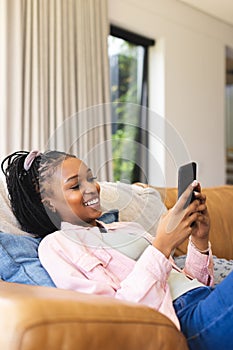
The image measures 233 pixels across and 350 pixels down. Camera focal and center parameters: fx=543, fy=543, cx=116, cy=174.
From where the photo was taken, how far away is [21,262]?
52.2 inches

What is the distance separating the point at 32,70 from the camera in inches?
128

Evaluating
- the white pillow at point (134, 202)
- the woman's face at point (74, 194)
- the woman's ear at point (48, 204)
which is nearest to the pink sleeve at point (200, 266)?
the white pillow at point (134, 202)

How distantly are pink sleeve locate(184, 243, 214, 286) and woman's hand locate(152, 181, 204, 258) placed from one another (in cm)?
18

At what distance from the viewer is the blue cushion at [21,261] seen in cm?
128

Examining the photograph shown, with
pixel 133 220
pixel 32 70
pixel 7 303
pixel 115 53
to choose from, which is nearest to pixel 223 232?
pixel 133 220

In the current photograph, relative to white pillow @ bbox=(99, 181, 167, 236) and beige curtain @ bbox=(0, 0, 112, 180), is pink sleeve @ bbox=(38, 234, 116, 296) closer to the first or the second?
white pillow @ bbox=(99, 181, 167, 236)

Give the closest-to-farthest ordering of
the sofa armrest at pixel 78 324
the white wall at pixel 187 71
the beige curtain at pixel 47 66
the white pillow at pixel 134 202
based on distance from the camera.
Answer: the sofa armrest at pixel 78 324, the white pillow at pixel 134 202, the beige curtain at pixel 47 66, the white wall at pixel 187 71

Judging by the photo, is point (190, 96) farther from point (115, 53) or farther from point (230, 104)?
point (230, 104)

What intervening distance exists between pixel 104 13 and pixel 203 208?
2687 millimetres

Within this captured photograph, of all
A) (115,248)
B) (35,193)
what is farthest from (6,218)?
(115,248)

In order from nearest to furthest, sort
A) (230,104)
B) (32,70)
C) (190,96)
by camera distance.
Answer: (32,70) → (190,96) → (230,104)

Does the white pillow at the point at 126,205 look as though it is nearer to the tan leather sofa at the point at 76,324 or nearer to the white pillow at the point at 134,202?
the white pillow at the point at 134,202

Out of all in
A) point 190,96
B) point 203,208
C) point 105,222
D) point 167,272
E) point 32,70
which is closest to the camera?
point 167,272

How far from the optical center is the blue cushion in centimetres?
128
